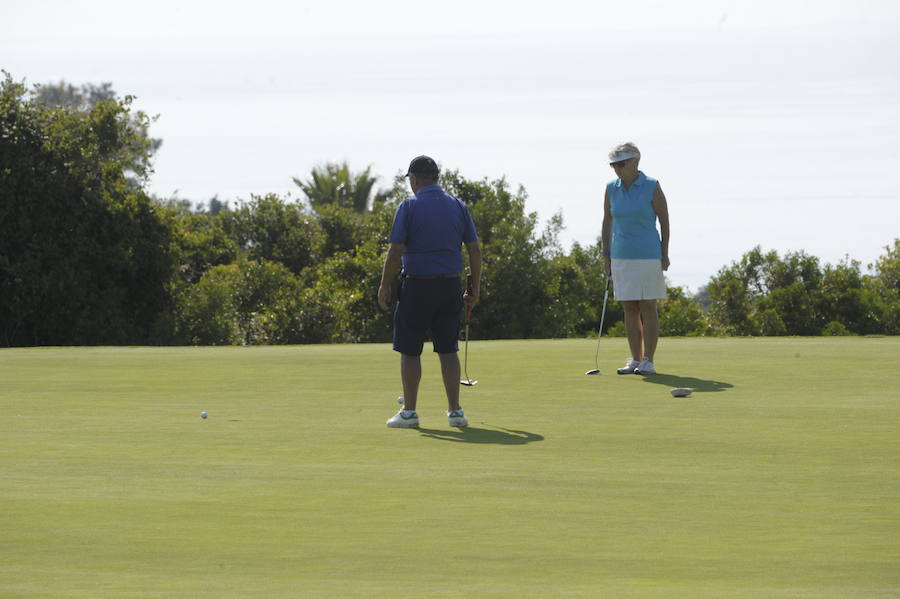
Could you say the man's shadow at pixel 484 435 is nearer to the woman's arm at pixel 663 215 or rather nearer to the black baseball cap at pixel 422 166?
the black baseball cap at pixel 422 166

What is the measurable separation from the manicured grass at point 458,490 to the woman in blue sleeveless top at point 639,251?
1.73ft

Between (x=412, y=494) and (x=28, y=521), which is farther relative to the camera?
(x=412, y=494)

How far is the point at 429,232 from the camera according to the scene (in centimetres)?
873

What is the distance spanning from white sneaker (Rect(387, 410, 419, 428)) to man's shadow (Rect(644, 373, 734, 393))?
2936 millimetres

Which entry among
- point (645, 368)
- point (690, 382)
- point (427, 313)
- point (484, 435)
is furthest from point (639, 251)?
point (484, 435)

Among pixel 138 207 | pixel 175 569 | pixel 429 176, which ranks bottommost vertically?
pixel 175 569

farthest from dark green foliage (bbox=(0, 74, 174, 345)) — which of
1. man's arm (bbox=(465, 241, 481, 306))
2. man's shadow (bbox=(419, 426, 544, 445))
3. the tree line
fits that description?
man's shadow (bbox=(419, 426, 544, 445))

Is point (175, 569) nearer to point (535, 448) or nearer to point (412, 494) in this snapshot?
point (412, 494)

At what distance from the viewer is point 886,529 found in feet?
17.6

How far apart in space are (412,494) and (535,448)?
1.64m

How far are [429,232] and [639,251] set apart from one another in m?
3.67

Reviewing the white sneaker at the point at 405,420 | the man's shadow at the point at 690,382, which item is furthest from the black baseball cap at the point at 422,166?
the man's shadow at the point at 690,382

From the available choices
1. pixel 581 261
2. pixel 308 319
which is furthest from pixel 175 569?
pixel 581 261

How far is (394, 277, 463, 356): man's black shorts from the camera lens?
8789 mm
